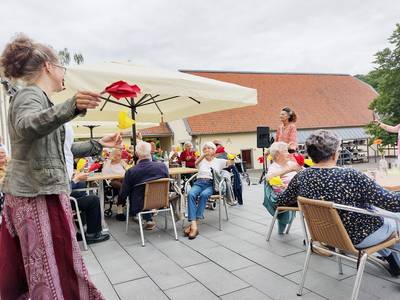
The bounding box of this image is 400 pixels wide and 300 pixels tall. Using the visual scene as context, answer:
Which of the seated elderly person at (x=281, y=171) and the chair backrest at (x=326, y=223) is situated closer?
the chair backrest at (x=326, y=223)

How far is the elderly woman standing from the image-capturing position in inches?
57.2

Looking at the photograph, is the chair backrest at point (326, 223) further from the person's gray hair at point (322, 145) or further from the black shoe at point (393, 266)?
the black shoe at point (393, 266)

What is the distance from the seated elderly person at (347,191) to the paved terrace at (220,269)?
1.78 feet

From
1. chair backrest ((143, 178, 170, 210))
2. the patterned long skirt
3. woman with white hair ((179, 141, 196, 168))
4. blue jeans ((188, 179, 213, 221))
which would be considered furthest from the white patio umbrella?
the patterned long skirt

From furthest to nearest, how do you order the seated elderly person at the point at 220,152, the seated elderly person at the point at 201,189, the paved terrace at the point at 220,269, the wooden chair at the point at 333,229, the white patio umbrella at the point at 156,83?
the seated elderly person at the point at 220,152 → the seated elderly person at the point at 201,189 → the white patio umbrella at the point at 156,83 → the paved terrace at the point at 220,269 → the wooden chair at the point at 333,229

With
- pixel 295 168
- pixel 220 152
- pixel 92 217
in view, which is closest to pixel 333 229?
pixel 295 168

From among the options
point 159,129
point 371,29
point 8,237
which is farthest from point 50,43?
point 371,29

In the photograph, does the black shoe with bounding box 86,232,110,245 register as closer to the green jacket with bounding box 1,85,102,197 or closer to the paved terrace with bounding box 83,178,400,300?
the paved terrace with bounding box 83,178,400,300

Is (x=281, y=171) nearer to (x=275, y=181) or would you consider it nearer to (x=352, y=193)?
(x=275, y=181)

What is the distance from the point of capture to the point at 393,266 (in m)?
2.69

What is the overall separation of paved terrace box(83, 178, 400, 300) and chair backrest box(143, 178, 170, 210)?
0.45 metres

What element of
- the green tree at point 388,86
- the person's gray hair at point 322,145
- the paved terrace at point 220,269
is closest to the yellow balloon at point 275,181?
the paved terrace at point 220,269

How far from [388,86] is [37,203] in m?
25.1

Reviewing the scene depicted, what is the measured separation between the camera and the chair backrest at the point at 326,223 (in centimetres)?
209
